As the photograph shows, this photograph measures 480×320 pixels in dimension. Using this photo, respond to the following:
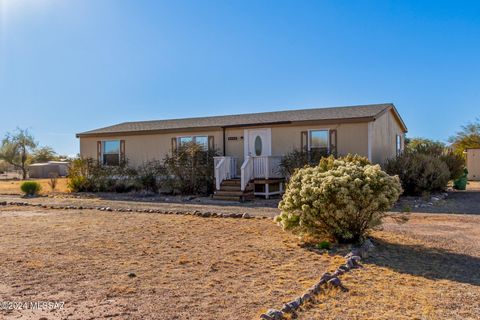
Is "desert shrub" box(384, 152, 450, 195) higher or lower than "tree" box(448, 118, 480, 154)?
lower

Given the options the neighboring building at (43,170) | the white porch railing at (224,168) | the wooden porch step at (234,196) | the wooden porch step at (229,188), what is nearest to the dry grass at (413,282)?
the wooden porch step at (234,196)

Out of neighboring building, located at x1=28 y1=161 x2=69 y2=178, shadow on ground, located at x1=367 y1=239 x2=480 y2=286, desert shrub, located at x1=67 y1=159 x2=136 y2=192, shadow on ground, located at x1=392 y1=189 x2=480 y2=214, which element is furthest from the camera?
neighboring building, located at x1=28 y1=161 x2=69 y2=178

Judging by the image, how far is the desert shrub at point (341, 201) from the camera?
630 centimetres

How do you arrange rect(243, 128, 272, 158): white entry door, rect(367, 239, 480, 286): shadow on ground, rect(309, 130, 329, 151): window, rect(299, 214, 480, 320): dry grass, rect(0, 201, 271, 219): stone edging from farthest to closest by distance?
rect(243, 128, 272, 158): white entry door, rect(309, 130, 329, 151): window, rect(0, 201, 271, 219): stone edging, rect(367, 239, 480, 286): shadow on ground, rect(299, 214, 480, 320): dry grass

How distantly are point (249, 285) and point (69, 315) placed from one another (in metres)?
1.86

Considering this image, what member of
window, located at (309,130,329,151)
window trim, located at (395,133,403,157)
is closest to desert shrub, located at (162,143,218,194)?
window, located at (309,130,329,151)

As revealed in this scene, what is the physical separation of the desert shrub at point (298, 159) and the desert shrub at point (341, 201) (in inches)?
299

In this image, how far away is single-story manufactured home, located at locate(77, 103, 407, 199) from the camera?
14922 millimetres

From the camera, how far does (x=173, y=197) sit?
1567cm

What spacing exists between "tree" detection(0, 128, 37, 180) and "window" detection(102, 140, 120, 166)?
2555cm

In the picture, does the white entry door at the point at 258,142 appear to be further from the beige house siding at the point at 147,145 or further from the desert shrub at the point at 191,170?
the beige house siding at the point at 147,145

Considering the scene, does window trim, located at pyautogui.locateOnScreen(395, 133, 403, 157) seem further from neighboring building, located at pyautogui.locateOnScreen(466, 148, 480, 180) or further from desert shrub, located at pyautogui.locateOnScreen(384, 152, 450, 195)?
neighboring building, located at pyautogui.locateOnScreen(466, 148, 480, 180)

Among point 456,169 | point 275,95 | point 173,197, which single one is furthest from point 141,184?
point 456,169

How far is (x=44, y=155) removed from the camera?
50188 millimetres
